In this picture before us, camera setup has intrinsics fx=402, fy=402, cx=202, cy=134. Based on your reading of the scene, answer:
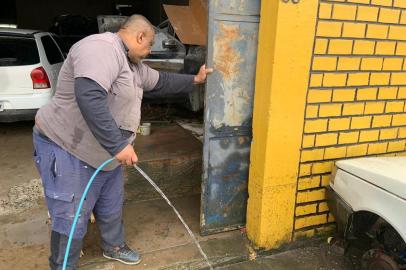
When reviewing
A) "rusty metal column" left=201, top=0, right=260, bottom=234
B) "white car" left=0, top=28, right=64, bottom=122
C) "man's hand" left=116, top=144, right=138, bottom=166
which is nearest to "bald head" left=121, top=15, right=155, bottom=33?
"rusty metal column" left=201, top=0, right=260, bottom=234

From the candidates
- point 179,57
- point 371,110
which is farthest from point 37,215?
point 179,57

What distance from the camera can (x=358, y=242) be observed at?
2.77m

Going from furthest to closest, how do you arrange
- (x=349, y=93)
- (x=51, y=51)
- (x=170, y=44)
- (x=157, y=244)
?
(x=170, y=44) → (x=51, y=51) → (x=157, y=244) → (x=349, y=93)

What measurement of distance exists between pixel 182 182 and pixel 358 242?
1.89m

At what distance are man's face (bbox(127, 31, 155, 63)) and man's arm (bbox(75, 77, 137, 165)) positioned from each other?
0.44 metres

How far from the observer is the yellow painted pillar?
107 inches

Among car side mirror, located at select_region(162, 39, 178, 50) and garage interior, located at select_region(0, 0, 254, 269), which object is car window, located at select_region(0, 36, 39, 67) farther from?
car side mirror, located at select_region(162, 39, 178, 50)

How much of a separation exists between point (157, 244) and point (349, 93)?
1.90m

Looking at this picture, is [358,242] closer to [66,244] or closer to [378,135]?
[378,135]

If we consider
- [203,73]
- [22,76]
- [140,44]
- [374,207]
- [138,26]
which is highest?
[138,26]

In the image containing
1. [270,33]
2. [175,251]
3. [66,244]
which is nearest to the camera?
[66,244]

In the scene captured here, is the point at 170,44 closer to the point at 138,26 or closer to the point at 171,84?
the point at 171,84

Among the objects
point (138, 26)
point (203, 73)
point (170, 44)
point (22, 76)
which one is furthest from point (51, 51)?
point (138, 26)

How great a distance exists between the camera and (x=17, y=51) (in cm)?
613
